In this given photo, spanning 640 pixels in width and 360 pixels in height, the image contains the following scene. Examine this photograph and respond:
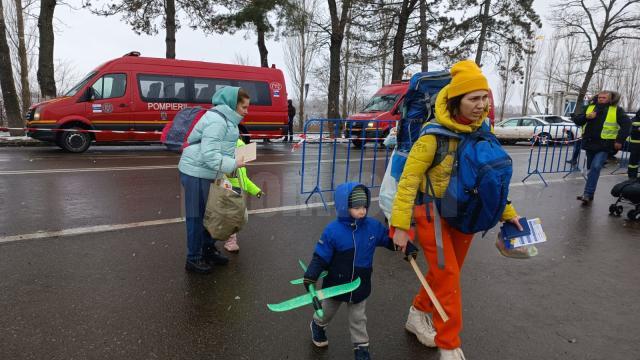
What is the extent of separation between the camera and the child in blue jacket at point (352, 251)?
7.98 ft

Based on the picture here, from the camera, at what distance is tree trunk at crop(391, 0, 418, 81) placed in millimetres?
20906

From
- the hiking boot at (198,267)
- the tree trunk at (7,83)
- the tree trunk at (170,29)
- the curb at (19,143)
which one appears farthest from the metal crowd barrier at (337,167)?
the tree trunk at (7,83)

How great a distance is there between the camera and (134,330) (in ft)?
9.28

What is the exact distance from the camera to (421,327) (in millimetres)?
2820

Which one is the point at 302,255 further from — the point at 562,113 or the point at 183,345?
the point at 562,113

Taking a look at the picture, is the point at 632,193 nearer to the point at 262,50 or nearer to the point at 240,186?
the point at 240,186

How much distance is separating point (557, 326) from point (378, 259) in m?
1.69

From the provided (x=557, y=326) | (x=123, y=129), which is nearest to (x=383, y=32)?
Result: (x=123, y=129)

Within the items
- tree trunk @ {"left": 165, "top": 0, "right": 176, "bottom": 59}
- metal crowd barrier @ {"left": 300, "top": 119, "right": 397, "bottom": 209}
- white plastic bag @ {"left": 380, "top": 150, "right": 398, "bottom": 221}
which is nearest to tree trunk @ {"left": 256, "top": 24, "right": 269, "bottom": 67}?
tree trunk @ {"left": 165, "top": 0, "right": 176, "bottom": 59}

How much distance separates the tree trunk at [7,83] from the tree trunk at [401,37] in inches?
652

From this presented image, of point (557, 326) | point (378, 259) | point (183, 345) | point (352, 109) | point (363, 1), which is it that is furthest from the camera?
point (352, 109)

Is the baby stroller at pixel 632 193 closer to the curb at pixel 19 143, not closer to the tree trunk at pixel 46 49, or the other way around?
the curb at pixel 19 143

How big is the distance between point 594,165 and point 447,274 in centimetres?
614

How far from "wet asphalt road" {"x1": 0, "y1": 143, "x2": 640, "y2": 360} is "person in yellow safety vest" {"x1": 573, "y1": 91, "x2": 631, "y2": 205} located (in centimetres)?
119
